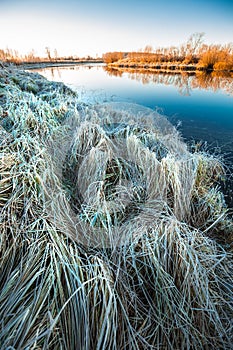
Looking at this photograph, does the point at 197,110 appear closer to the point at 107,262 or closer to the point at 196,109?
the point at 196,109

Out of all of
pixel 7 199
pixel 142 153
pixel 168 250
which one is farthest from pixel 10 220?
pixel 142 153

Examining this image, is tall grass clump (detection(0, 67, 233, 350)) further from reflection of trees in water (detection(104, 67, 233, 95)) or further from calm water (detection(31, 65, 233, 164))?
reflection of trees in water (detection(104, 67, 233, 95))

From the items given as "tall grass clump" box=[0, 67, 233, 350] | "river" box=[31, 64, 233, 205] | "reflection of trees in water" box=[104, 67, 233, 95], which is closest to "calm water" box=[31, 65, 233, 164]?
"river" box=[31, 64, 233, 205]

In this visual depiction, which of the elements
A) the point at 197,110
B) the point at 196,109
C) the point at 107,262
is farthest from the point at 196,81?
the point at 107,262

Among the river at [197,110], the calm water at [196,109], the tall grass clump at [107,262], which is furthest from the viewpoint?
the calm water at [196,109]

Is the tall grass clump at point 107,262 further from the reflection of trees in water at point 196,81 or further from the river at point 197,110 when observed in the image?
the reflection of trees in water at point 196,81

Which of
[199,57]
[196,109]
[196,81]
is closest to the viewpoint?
[196,109]

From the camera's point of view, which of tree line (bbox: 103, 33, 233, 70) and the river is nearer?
the river

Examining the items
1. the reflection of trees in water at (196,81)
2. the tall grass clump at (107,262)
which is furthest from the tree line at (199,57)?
the tall grass clump at (107,262)

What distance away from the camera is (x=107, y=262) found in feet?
3.26

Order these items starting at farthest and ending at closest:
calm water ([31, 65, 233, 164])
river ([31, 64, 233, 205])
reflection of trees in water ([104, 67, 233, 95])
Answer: reflection of trees in water ([104, 67, 233, 95])
calm water ([31, 65, 233, 164])
river ([31, 64, 233, 205])

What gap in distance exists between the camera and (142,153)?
202 centimetres

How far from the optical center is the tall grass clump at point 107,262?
29.9 inches

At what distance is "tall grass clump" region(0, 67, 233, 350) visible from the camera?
76 cm
